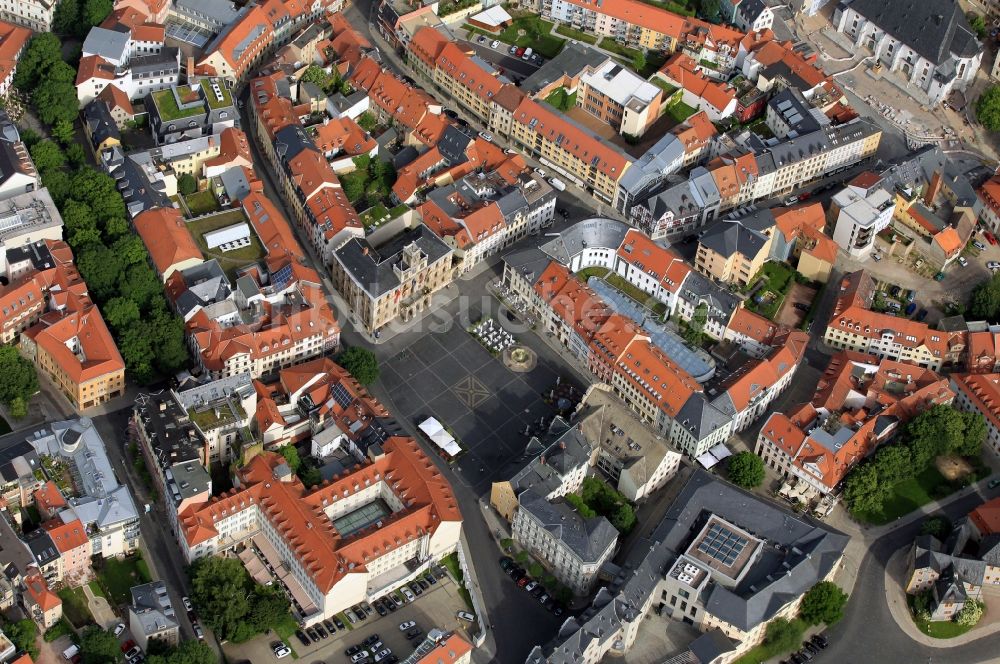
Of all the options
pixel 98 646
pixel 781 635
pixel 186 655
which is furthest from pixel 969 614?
pixel 98 646

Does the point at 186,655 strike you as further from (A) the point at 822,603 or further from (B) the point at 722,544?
(A) the point at 822,603

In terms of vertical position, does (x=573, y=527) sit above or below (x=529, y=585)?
above

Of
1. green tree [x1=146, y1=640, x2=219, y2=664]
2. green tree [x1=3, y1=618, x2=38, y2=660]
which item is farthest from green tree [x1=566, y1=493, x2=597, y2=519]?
green tree [x1=3, y1=618, x2=38, y2=660]

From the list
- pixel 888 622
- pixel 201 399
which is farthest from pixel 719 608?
pixel 201 399

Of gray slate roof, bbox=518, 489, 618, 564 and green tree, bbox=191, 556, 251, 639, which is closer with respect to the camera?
green tree, bbox=191, 556, 251, 639

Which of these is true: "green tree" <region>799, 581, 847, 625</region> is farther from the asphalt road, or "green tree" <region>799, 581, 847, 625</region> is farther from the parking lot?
the parking lot

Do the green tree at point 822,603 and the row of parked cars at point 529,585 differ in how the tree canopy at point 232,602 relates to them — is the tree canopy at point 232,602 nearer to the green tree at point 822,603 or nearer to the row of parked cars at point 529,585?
the row of parked cars at point 529,585
